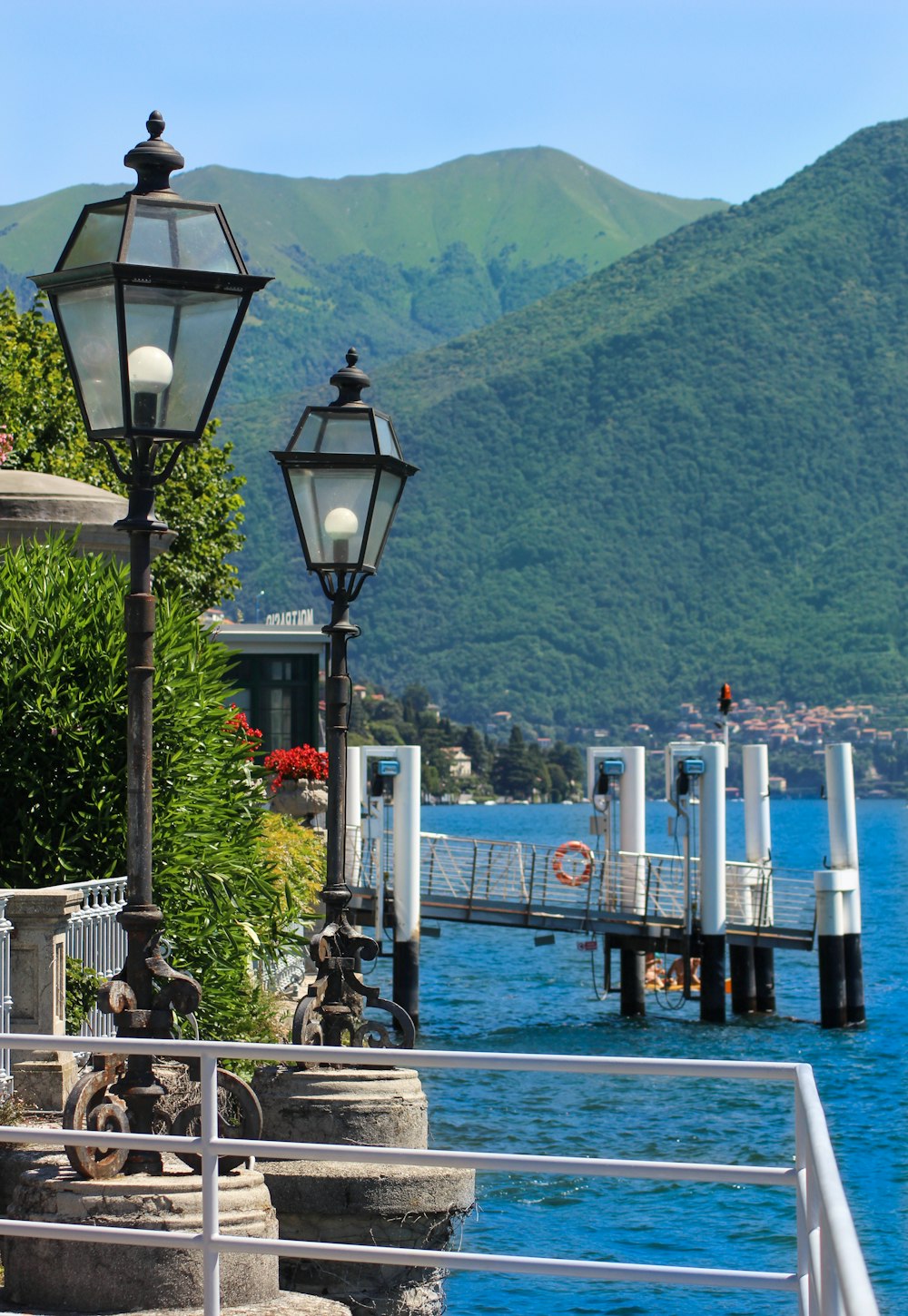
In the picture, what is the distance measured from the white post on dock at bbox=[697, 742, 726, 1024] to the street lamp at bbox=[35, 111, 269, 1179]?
86.9 feet

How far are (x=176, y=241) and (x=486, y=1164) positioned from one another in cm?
358

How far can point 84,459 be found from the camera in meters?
32.9

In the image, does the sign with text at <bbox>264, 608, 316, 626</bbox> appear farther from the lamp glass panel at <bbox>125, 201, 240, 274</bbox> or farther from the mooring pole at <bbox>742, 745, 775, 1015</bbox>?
the lamp glass panel at <bbox>125, 201, 240, 274</bbox>

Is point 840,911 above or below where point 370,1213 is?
above

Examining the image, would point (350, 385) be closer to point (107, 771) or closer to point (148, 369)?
point (107, 771)

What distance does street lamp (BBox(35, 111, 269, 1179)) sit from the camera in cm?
689

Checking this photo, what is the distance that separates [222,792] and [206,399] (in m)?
5.98

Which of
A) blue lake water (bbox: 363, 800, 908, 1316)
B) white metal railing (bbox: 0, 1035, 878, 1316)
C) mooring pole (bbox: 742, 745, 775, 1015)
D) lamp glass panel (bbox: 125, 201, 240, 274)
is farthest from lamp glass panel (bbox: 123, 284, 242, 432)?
mooring pole (bbox: 742, 745, 775, 1015)

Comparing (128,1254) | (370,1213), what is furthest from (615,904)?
(128,1254)

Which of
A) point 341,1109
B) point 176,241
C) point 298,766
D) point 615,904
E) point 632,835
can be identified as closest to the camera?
point 176,241

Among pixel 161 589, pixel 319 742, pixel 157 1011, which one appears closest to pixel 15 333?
pixel 319 742

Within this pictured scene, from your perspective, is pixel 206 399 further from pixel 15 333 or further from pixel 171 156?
pixel 15 333

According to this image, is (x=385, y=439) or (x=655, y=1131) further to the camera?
(x=655, y=1131)

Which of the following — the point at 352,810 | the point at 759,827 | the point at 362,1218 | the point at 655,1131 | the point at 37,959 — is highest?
the point at 352,810
